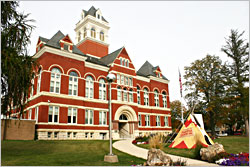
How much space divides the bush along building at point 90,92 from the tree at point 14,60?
1057cm

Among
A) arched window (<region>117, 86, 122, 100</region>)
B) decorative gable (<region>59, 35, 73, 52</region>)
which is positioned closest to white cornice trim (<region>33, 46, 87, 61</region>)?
decorative gable (<region>59, 35, 73, 52</region>)

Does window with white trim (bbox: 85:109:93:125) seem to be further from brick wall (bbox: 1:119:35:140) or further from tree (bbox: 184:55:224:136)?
tree (bbox: 184:55:224:136)

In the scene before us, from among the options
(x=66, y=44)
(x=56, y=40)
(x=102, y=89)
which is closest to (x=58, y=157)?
(x=66, y=44)

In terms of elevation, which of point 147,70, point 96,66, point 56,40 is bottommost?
point 96,66

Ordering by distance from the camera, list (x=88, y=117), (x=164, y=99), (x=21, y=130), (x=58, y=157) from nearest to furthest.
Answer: (x=58, y=157) → (x=21, y=130) → (x=88, y=117) → (x=164, y=99)

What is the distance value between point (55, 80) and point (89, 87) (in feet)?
18.0

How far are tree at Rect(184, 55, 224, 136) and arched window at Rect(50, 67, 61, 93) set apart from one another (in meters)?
23.1

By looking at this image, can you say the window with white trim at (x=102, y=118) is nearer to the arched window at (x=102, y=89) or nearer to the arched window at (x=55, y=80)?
the arched window at (x=102, y=89)

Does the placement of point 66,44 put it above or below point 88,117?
above

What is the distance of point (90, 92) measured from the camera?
3016 centimetres

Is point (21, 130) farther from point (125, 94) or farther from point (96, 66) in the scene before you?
point (125, 94)

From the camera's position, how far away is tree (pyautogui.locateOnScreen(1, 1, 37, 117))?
885cm

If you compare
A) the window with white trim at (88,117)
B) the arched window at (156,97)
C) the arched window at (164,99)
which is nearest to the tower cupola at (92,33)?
the arched window at (156,97)

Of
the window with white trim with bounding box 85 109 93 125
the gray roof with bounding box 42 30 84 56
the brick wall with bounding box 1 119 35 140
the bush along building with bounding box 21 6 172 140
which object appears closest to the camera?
the brick wall with bounding box 1 119 35 140
